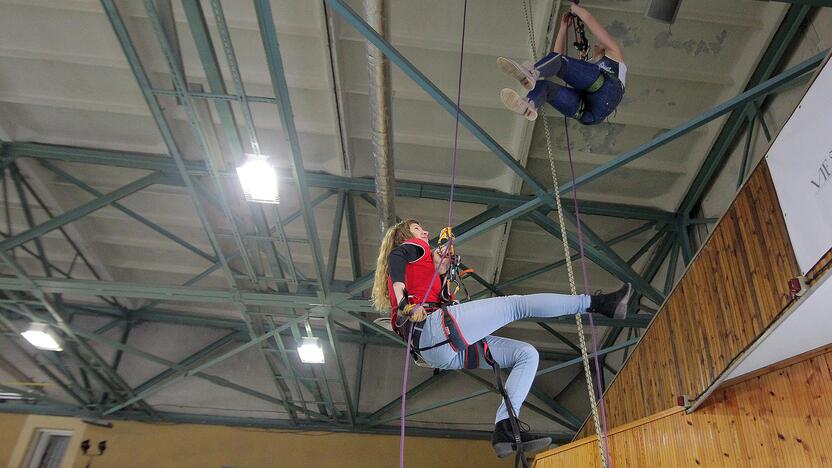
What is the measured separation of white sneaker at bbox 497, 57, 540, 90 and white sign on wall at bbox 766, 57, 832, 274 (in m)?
1.68

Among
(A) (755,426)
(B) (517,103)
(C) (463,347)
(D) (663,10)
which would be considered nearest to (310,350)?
(B) (517,103)

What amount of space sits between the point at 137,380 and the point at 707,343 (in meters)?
11.1

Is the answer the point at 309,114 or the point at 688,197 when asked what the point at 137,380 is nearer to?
the point at 309,114

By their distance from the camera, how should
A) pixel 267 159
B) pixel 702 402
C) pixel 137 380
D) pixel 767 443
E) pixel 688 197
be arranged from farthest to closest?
pixel 137 380 → pixel 688 197 → pixel 267 159 → pixel 702 402 → pixel 767 443

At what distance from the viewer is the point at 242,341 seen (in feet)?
39.8

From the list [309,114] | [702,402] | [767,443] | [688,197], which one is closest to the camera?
Result: [767,443]

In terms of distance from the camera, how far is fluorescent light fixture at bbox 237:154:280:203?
586cm

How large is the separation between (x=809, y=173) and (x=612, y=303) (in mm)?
1222

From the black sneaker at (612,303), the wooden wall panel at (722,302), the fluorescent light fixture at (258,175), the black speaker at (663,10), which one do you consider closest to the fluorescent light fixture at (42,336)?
the fluorescent light fixture at (258,175)

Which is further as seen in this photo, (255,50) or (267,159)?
(255,50)

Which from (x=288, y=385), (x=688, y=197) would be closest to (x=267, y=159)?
(x=688, y=197)

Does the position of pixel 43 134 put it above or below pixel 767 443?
above

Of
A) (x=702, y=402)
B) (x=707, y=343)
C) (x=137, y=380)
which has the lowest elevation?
(x=702, y=402)

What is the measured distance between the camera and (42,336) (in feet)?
30.2
